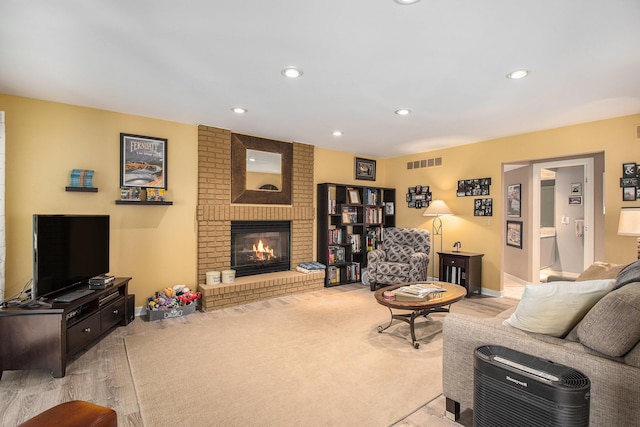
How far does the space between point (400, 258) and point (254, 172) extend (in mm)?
2789

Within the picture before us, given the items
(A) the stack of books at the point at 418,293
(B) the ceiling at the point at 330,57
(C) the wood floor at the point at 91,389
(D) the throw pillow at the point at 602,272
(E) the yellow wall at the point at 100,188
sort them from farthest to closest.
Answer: (E) the yellow wall at the point at 100,188
(A) the stack of books at the point at 418,293
(D) the throw pillow at the point at 602,272
(C) the wood floor at the point at 91,389
(B) the ceiling at the point at 330,57

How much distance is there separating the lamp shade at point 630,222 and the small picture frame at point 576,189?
3.15 metres

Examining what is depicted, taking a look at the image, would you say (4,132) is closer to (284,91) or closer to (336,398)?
(284,91)

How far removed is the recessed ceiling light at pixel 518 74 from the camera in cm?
261

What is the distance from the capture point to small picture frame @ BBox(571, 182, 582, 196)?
5916mm

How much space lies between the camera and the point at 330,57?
7.90ft

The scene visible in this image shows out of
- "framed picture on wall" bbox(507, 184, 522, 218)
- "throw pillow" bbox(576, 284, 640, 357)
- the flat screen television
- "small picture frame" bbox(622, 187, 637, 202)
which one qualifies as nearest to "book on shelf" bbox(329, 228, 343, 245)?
the flat screen television

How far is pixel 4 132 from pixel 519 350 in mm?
4484

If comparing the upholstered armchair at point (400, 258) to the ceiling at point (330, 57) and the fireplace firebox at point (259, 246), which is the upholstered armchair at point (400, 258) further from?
the ceiling at point (330, 57)

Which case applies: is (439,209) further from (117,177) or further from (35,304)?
(35,304)

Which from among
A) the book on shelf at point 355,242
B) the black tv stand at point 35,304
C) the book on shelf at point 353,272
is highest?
the book on shelf at point 355,242

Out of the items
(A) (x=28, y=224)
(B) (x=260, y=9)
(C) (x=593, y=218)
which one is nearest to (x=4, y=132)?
(A) (x=28, y=224)

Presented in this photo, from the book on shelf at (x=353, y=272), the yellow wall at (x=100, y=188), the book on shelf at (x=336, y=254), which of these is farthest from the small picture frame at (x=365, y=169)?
the yellow wall at (x=100, y=188)

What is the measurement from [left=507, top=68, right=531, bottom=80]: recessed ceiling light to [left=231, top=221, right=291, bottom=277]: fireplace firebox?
367 cm
